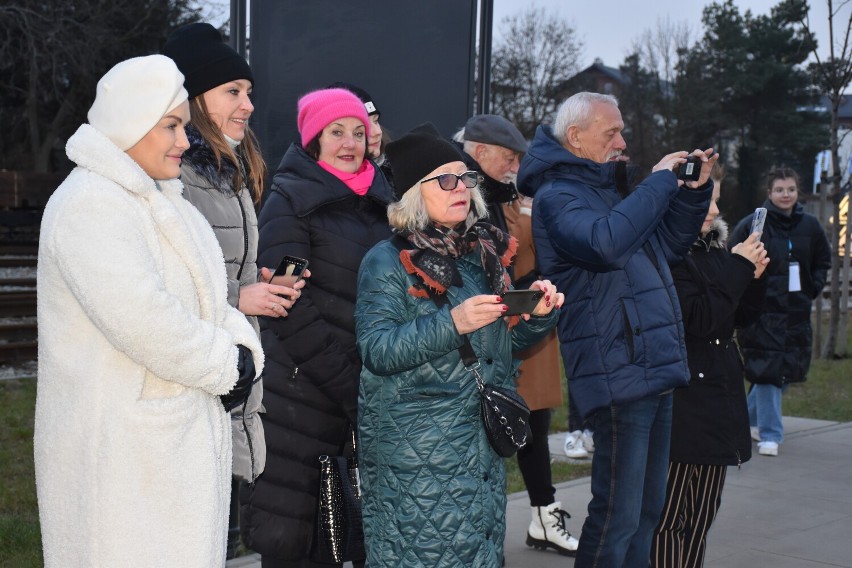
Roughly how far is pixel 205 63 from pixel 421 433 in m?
1.37

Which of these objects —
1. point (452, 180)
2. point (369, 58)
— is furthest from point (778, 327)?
point (452, 180)

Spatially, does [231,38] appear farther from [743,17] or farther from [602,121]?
[743,17]

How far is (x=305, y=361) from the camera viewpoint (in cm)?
394

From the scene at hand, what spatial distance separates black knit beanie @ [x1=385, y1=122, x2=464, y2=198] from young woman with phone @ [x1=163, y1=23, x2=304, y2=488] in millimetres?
499

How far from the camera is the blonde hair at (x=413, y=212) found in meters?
3.62

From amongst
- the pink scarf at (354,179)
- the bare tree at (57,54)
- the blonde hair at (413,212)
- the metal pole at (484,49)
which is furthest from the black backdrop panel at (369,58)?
the bare tree at (57,54)

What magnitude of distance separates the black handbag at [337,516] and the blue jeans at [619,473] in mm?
895

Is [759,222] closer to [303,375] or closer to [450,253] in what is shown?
[450,253]

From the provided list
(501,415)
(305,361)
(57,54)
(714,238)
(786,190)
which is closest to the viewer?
(501,415)

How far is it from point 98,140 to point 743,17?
2400 inches

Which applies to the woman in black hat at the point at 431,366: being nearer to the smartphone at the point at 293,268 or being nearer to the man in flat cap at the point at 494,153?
the smartphone at the point at 293,268

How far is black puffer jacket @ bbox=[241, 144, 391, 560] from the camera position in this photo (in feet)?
13.0

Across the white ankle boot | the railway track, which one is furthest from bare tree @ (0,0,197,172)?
the white ankle boot

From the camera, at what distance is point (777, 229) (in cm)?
838
